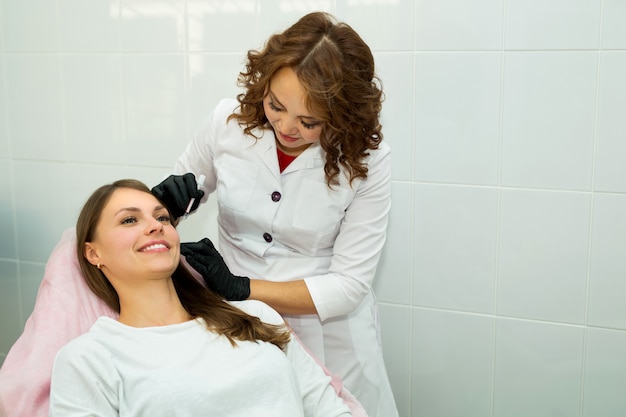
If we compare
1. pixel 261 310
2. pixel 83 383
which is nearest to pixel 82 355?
pixel 83 383

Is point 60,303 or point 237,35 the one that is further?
point 237,35

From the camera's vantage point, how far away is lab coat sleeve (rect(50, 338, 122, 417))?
1.43 meters

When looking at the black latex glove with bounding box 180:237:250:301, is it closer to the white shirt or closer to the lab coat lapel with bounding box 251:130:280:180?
the white shirt

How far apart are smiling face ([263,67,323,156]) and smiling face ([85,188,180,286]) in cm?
36

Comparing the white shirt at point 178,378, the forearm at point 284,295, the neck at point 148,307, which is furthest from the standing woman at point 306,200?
the white shirt at point 178,378

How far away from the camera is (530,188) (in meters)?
2.14

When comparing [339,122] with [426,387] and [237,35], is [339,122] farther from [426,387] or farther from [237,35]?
[426,387]

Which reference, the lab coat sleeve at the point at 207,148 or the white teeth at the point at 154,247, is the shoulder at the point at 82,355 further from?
the lab coat sleeve at the point at 207,148

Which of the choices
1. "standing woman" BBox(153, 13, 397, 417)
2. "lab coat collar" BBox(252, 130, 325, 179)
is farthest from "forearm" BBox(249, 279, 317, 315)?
"lab coat collar" BBox(252, 130, 325, 179)

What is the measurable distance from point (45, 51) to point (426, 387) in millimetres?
1759

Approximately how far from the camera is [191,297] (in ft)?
6.03

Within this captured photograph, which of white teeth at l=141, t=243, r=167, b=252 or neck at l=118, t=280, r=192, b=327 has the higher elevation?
white teeth at l=141, t=243, r=167, b=252

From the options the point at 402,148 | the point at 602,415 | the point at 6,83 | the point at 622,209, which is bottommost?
the point at 602,415

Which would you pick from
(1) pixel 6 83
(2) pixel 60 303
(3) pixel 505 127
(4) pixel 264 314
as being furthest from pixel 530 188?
(1) pixel 6 83
